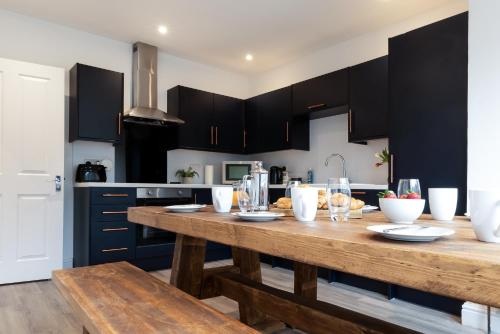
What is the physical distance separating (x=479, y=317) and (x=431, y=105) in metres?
1.48

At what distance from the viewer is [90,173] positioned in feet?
12.0

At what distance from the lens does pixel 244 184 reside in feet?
4.82

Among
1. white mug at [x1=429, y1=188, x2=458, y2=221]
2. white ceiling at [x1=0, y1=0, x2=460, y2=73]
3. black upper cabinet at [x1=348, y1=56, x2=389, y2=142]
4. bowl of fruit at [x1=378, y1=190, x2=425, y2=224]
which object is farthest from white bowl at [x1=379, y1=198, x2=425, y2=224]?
white ceiling at [x1=0, y1=0, x2=460, y2=73]

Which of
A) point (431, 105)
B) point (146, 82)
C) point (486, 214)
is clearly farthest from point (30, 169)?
point (486, 214)

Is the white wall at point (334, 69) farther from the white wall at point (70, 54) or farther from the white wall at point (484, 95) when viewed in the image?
the white wall at point (70, 54)

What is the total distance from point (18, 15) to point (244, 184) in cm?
347

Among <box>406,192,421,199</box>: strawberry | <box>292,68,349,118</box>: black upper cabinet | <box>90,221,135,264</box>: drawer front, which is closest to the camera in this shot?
<box>406,192,421,199</box>: strawberry

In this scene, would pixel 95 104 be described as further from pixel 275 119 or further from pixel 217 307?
pixel 217 307

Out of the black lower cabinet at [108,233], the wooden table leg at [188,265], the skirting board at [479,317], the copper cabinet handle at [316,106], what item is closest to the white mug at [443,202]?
the wooden table leg at [188,265]

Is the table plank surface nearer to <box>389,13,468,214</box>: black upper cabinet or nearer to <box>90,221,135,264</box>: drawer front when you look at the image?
<box>389,13,468,214</box>: black upper cabinet

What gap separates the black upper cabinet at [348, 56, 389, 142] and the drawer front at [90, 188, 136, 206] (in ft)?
7.55

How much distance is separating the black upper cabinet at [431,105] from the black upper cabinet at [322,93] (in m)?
0.77

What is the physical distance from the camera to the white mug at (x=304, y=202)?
1.16 metres

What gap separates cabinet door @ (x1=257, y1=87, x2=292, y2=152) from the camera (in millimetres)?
4340
